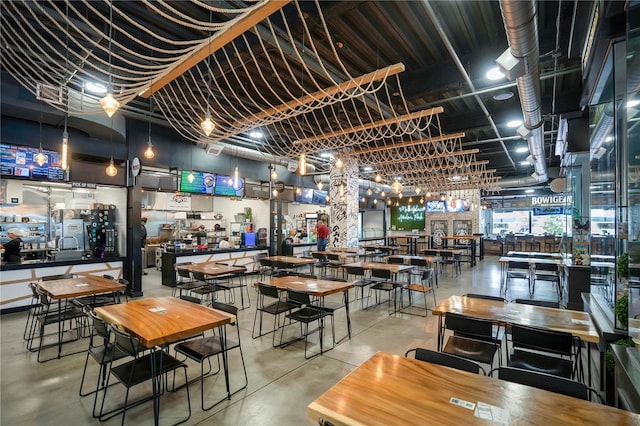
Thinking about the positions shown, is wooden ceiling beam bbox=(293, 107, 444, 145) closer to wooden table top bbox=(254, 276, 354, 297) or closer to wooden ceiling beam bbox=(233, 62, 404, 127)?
wooden ceiling beam bbox=(233, 62, 404, 127)

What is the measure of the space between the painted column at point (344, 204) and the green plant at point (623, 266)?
6.25 m

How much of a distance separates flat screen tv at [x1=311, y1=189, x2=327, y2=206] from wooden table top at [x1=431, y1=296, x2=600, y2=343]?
28.1ft

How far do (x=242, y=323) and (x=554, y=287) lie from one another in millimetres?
8463

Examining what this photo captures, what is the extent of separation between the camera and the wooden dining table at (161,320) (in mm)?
2299

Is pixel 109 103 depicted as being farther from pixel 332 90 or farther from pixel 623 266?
pixel 623 266

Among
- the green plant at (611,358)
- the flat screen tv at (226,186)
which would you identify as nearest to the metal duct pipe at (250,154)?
the flat screen tv at (226,186)

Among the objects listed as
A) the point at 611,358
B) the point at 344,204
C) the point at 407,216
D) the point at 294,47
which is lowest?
the point at 611,358

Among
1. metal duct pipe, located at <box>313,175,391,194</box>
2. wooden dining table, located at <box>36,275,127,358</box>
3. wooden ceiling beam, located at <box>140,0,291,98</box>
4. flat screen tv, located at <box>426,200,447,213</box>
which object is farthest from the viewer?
flat screen tv, located at <box>426,200,447,213</box>

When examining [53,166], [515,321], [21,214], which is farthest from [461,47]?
[21,214]

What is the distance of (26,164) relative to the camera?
5.59 m

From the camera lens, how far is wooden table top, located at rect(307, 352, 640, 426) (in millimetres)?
1360

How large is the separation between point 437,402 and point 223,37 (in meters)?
3.18

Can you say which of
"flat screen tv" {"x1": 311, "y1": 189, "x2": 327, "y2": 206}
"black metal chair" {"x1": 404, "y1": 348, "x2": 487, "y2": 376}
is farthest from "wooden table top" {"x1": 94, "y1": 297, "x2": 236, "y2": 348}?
"flat screen tv" {"x1": 311, "y1": 189, "x2": 327, "y2": 206}

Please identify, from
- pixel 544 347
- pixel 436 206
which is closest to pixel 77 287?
pixel 544 347
